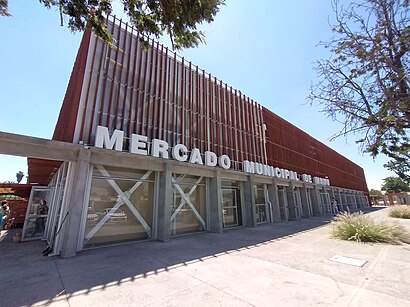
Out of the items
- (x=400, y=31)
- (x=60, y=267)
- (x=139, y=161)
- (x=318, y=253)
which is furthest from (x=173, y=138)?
(x=400, y=31)

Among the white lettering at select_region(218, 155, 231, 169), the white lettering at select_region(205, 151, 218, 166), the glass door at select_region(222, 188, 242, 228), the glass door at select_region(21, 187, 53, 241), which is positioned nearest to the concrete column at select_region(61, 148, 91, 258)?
the glass door at select_region(21, 187, 53, 241)

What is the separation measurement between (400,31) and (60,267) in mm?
11326

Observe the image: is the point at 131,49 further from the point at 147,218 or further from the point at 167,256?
the point at 167,256

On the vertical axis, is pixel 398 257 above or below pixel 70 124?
below

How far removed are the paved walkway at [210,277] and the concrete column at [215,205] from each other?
4.34 metres

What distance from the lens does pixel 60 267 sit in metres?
5.72

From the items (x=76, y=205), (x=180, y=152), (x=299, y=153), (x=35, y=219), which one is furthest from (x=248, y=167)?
(x=35, y=219)

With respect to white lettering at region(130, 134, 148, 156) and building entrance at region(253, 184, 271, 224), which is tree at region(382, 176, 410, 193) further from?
white lettering at region(130, 134, 148, 156)

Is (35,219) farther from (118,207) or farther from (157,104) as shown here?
(157,104)

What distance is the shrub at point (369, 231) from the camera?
8.73 meters

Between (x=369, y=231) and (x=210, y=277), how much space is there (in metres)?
8.45

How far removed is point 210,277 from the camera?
4840 millimetres

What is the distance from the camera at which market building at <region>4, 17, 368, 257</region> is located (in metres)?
8.00

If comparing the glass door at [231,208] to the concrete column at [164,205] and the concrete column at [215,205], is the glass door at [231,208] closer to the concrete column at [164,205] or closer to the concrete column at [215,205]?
the concrete column at [215,205]
